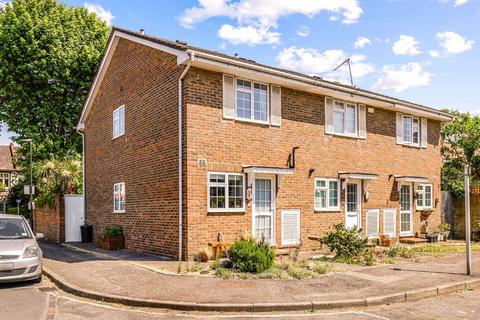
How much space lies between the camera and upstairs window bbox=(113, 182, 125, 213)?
53.9 ft

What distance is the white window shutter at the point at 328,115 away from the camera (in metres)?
15.9

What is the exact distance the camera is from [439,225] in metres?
19.3

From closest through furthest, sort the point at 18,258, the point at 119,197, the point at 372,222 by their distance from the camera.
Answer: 1. the point at 18,258
2. the point at 119,197
3. the point at 372,222

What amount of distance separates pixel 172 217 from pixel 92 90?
9.18m

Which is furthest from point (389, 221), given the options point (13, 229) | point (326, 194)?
point (13, 229)

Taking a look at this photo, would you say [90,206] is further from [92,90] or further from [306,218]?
[306,218]

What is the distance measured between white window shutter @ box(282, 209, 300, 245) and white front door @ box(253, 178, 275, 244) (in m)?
0.46

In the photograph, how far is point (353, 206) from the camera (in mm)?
16484

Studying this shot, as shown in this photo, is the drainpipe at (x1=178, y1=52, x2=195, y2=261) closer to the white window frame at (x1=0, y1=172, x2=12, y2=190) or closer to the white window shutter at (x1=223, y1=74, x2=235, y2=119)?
the white window shutter at (x1=223, y1=74, x2=235, y2=119)

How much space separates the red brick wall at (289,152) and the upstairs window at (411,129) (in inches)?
17.9

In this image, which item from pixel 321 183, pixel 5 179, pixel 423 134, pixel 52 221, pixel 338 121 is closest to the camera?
pixel 321 183

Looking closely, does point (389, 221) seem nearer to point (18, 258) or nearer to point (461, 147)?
point (461, 147)

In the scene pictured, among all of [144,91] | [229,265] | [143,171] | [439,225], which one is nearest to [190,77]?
[144,91]

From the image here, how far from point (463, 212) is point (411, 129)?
16.3 ft
